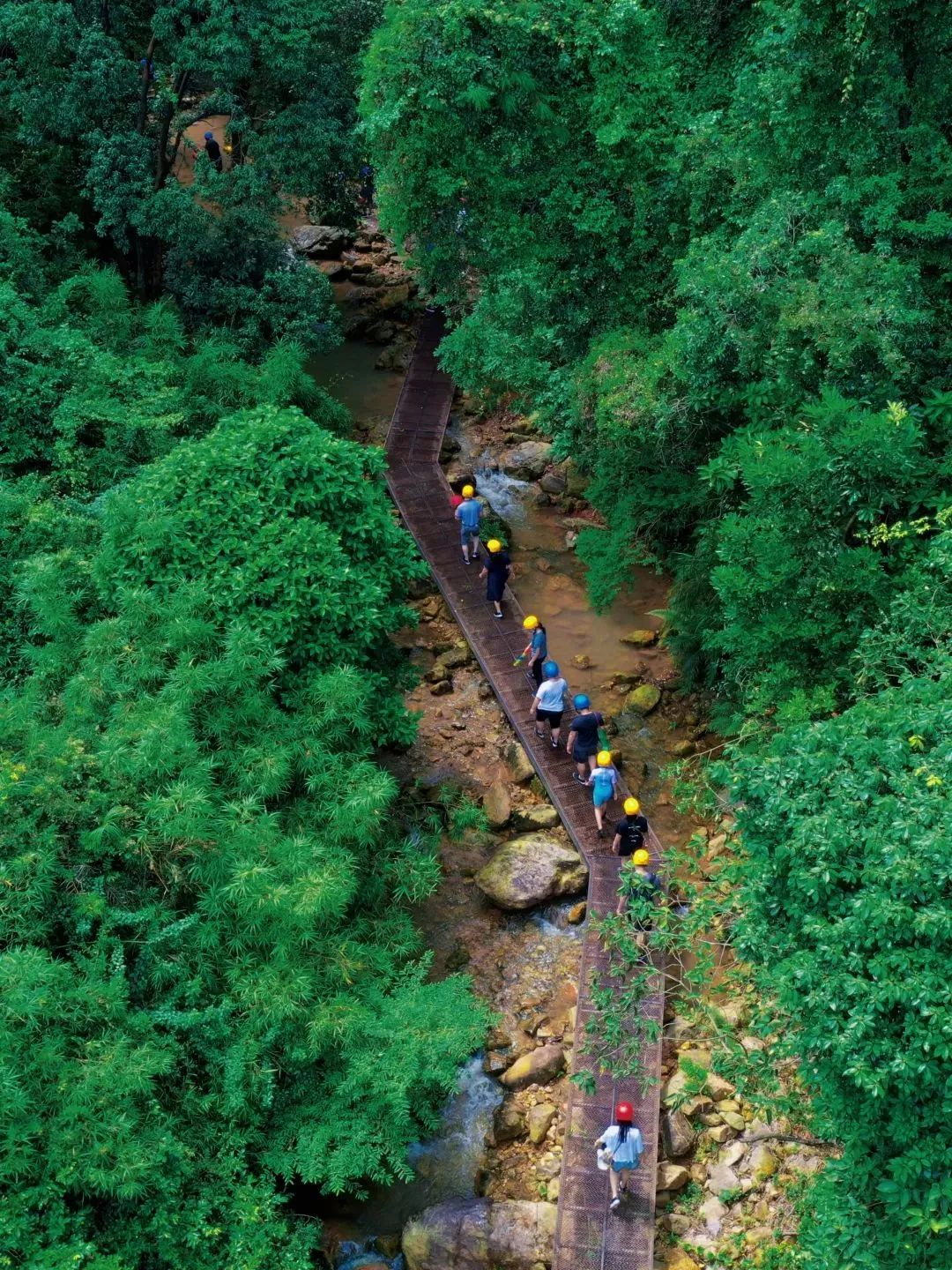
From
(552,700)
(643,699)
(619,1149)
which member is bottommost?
(619,1149)

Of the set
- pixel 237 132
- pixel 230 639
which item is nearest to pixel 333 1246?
pixel 230 639

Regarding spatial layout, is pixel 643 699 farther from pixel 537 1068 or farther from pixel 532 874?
pixel 537 1068

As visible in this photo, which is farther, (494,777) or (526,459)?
(526,459)

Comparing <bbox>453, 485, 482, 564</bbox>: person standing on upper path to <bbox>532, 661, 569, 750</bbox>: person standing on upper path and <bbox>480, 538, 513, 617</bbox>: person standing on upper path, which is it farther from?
<bbox>532, 661, 569, 750</bbox>: person standing on upper path

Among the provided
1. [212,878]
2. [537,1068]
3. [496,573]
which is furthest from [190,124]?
[537,1068]

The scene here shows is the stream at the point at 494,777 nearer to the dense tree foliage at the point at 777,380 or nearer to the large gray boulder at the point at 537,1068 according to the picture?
the large gray boulder at the point at 537,1068

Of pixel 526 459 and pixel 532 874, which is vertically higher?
pixel 526 459

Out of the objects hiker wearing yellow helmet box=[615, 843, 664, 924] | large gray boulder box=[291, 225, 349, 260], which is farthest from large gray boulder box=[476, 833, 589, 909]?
large gray boulder box=[291, 225, 349, 260]
